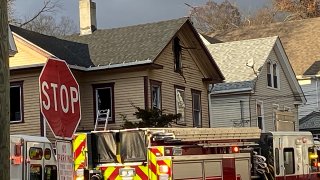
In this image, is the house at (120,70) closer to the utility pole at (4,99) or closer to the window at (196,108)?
the window at (196,108)

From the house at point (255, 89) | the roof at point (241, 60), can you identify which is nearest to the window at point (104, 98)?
the house at point (255, 89)

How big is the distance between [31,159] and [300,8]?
50.3m

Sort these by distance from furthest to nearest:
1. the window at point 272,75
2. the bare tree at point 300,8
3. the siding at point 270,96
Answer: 1. the bare tree at point 300,8
2. the window at point 272,75
3. the siding at point 270,96

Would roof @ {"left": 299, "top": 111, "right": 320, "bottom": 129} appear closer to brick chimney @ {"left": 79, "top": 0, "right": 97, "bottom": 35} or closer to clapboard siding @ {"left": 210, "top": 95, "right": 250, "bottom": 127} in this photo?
clapboard siding @ {"left": 210, "top": 95, "right": 250, "bottom": 127}

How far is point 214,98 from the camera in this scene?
34219 millimetres

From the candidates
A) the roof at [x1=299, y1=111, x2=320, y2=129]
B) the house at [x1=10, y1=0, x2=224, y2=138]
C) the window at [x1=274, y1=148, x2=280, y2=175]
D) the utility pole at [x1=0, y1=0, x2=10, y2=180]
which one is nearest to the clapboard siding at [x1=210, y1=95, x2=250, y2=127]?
the house at [x1=10, y1=0, x2=224, y2=138]

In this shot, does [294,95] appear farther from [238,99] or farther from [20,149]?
[20,149]

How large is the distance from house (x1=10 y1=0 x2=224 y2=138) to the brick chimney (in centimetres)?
86

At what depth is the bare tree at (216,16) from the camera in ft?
212

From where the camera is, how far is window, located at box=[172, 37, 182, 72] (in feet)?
89.8

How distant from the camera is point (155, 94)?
84.8 ft

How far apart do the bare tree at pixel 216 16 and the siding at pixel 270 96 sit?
28.1 meters

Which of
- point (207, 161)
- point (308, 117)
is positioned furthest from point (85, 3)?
point (207, 161)

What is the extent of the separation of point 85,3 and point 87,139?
18.1 meters
